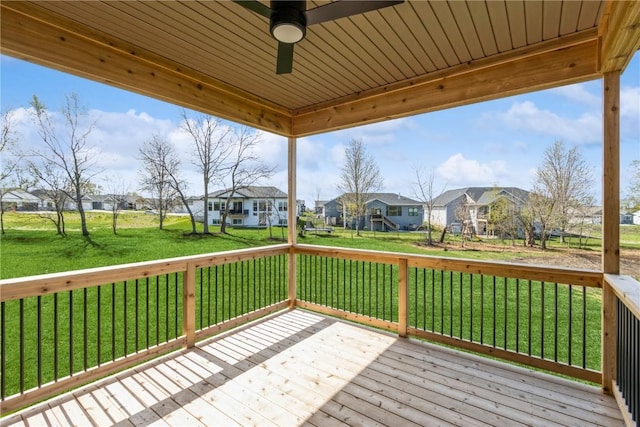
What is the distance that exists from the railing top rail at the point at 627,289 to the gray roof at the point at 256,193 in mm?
3789

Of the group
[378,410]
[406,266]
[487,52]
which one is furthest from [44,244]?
[487,52]

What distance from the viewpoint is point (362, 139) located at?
4.84 metres

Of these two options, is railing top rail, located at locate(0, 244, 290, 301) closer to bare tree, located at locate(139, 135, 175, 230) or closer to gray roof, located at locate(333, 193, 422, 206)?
bare tree, located at locate(139, 135, 175, 230)

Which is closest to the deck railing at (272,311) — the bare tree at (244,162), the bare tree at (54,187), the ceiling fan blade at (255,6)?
the bare tree at (54,187)

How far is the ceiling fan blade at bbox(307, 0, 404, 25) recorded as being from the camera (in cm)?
139

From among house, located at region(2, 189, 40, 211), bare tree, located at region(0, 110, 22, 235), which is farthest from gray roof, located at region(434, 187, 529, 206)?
bare tree, located at region(0, 110, 22, 235)

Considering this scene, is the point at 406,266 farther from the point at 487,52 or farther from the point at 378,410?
the point at 487,52

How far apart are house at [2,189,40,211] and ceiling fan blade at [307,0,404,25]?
10.2 ft

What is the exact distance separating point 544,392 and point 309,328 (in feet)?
7.60

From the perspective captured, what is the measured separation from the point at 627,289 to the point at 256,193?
428cm

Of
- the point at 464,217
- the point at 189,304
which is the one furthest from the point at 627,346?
the point at 189,304

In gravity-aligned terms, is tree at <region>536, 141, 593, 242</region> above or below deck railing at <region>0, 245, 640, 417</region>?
above

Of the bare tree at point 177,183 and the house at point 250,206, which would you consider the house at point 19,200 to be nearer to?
the bare tree at point 177,183

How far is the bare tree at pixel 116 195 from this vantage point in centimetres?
341
